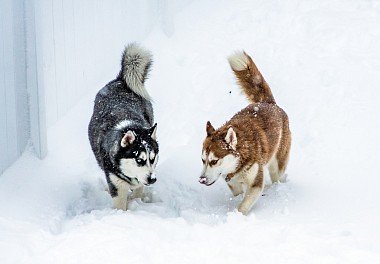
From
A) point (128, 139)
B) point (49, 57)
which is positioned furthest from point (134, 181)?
point (49, 57)

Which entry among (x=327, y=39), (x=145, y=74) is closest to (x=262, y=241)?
(x=145, y=74)

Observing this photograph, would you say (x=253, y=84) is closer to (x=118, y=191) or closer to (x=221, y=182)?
(x=221, y=182)

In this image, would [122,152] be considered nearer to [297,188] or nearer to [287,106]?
[297,188]

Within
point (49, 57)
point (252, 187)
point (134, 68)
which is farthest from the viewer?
point (49, 57)

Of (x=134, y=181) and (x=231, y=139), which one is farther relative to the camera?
(x=134, y=181)

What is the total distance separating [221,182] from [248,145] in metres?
0.94

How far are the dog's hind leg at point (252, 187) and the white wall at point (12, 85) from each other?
2.39 m

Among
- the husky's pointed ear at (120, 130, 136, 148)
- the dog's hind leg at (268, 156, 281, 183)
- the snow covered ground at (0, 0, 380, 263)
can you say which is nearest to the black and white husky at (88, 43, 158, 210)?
the husky's pointed ear at (120, 130, 136, 148)

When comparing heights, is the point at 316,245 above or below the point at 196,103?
above

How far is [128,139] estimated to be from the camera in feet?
17.8

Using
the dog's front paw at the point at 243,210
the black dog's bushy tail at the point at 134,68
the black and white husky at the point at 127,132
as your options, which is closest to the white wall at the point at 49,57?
the black and white husky at the point at 127,132

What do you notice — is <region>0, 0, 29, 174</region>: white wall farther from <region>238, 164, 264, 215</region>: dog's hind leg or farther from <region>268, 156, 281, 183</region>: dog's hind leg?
<region>268, 156, 281, 183</region>: dog's hind leg

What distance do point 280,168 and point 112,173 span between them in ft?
5.42

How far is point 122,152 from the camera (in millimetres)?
5469
